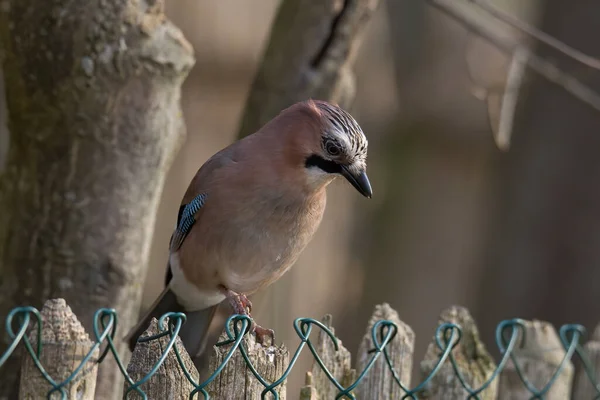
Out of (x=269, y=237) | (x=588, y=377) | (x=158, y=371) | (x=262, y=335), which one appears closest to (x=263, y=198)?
(x=269, y=237)

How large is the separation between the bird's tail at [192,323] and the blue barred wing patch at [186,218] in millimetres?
233

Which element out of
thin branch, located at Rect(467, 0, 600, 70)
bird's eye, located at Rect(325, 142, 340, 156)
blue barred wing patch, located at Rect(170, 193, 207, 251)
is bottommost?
blue barred wing patch, located at Rect(170, 193, 207, 251)

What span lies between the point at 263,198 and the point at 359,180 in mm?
497

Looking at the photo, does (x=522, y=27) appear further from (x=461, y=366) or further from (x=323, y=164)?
(x=461, y=366)

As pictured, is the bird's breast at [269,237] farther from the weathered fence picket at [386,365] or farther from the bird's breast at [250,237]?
the weathered fence picket at [386,365]

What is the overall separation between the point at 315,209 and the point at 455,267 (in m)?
7.08

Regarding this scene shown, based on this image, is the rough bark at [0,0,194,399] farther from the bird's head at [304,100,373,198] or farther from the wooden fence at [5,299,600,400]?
the bird's head at [304,100,373,198]

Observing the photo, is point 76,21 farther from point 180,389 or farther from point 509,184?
point 509,184

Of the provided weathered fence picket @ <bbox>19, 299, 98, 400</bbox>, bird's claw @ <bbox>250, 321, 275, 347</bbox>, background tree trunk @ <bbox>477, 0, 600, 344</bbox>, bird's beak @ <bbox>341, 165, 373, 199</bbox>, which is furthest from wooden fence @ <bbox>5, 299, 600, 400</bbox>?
background tree trunk @ <bbox>477, 0, 600, 344</bbox>

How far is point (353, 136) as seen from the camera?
12.2 feet

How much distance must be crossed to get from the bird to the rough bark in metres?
0.28

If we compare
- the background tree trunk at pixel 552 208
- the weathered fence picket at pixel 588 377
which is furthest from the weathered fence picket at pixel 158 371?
the background tree trunk at pixel 552 208

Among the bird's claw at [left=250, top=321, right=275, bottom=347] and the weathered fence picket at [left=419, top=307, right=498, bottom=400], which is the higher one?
the weathered fence picket at [left=419, top=307, right=498, bottom=400]

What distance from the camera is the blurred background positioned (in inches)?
318
